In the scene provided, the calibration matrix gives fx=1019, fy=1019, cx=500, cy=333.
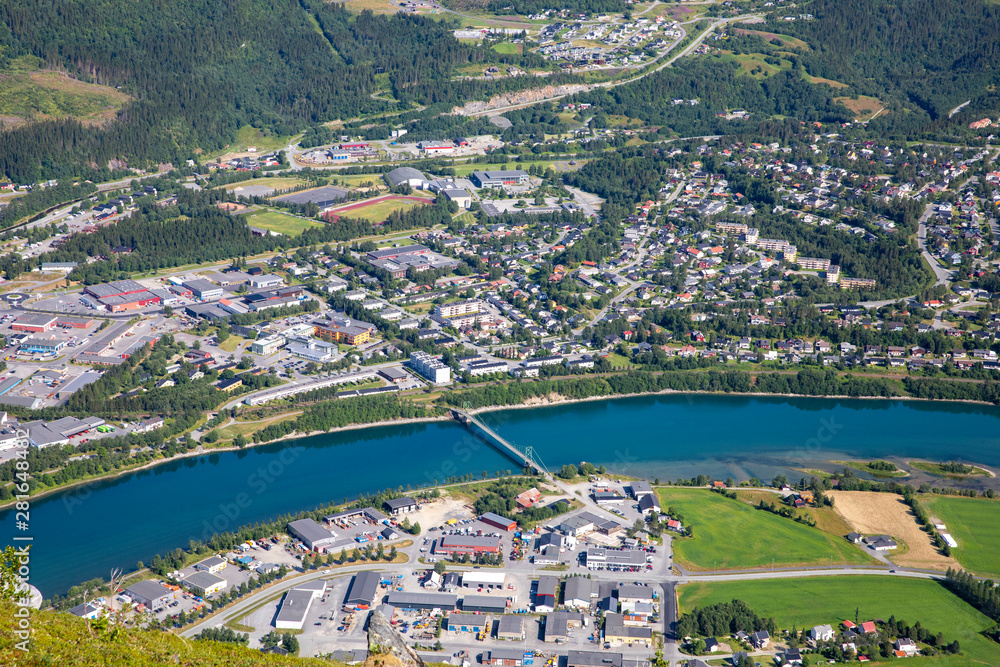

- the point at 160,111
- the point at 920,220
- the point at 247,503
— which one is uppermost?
the point at 160,111

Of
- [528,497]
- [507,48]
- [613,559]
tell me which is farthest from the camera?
[507,48]

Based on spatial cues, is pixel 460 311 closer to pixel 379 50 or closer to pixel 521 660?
pixel 521 660

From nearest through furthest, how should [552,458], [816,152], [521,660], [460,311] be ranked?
[521,660]
[552,458]
[460,311]
[816,152]

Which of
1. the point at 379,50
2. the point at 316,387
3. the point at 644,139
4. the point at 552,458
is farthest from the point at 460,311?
the point at 379,50

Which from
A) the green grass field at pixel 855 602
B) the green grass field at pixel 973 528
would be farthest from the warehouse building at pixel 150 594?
the green grass field at pixel 973 528

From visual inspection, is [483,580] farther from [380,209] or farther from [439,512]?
[380,209]

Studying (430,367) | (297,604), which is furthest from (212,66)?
(297,604)
